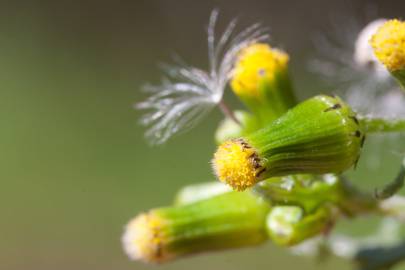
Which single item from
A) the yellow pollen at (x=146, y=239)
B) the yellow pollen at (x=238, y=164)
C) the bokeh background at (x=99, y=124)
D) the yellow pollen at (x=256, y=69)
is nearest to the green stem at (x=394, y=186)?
the yellow pollen at (x=238, y=164)

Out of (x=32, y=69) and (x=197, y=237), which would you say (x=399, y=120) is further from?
(x=32, y=69)

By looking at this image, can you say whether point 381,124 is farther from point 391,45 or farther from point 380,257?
point 380,257

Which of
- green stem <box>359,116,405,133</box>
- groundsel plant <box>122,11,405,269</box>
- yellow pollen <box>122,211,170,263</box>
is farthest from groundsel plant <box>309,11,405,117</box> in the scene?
yellow pollen <box>122,211,170,263</box>

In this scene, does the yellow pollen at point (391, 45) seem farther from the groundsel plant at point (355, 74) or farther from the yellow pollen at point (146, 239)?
the yellow pollen at point (146, 239)

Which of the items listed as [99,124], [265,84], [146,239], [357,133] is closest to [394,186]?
[357,133]

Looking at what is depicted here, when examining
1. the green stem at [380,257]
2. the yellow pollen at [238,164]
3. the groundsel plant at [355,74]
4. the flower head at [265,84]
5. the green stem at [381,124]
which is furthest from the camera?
the groundsel plant at [355,74]

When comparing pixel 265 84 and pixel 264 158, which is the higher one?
pixel 265 84

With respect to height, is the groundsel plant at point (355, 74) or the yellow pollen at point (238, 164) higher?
the groundsel plant at point (355, 74)

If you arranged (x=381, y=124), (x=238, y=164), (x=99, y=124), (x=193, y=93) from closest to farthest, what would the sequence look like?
(x=238, y=164), (x=381, y=124), (x=193, y=93), (x=99, y=124)
